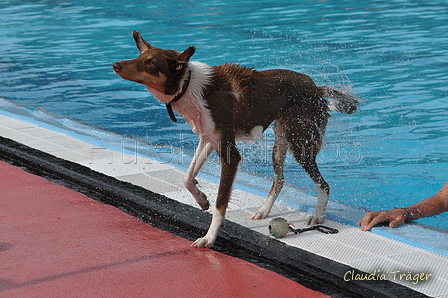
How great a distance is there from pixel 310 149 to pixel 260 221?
0.69m

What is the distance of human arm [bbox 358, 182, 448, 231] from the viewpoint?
4.59 metres

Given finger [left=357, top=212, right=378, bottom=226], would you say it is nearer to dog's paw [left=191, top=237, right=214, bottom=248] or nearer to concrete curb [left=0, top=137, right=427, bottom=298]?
concrete curb [left=0, top=137, right=427, bottom=298]

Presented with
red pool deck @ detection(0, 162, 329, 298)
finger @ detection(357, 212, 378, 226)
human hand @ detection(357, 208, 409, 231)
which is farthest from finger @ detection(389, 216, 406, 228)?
red pool deck @ detection(0, 162, 329, 298)

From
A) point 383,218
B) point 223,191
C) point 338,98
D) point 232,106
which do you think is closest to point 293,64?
point 338,98

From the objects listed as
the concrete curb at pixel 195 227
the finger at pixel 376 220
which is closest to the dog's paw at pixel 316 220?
the finger at pixel 376 220

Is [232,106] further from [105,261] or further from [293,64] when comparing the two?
[293,64]

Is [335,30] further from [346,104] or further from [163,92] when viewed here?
[163,92]

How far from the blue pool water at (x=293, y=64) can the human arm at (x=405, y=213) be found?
0.72 meters

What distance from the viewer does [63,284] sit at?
3834mm

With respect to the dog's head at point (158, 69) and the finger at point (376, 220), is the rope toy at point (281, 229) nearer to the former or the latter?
the finger at point (376, 220)

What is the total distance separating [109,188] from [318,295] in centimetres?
262

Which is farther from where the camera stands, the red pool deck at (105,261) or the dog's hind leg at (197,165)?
the dog's hind leg at (197,165)

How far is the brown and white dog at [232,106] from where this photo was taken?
414 cm

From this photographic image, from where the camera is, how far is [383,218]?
15.1ft
